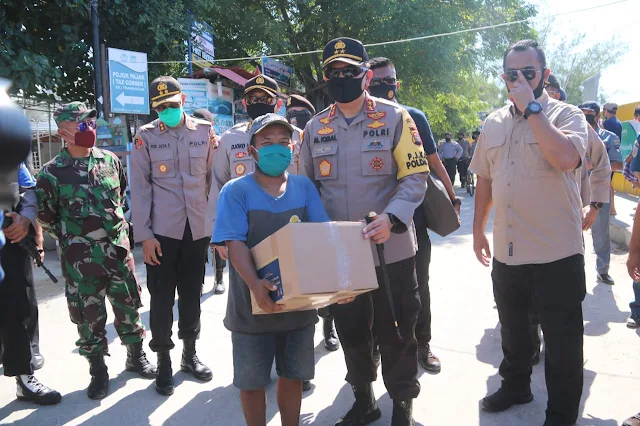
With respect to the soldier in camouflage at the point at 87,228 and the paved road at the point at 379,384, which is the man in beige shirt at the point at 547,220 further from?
the soldier in camouflage at the point at 87,228

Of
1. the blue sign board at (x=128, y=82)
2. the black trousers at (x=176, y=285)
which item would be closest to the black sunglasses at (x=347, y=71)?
the black trousers at (x=176, y=285)

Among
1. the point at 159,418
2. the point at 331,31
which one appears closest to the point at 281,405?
the point at 159,418

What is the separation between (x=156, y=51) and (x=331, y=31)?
821 cm

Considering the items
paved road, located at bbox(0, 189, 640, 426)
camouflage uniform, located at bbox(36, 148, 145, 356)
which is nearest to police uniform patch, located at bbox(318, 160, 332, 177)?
paved road, located at bbox(0, 189, 640, 426)

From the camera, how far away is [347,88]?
2.85 meters

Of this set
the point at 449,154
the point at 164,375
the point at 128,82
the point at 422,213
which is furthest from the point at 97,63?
the point at 449,154

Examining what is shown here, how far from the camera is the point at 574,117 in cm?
280

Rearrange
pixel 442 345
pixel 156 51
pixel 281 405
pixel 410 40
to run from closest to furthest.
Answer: pixel 281 405, pixel 442 345, pixel 156 51, pixel 410 40

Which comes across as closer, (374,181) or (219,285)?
(374,181)

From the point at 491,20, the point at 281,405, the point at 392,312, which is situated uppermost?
the point at 491,20

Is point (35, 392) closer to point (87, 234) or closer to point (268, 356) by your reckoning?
point (87, 234)

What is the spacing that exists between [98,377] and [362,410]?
1854mm

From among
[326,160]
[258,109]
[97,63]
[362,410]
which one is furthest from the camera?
[97,63]

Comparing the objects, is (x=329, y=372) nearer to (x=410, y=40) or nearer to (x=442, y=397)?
(x=442, y=397)
